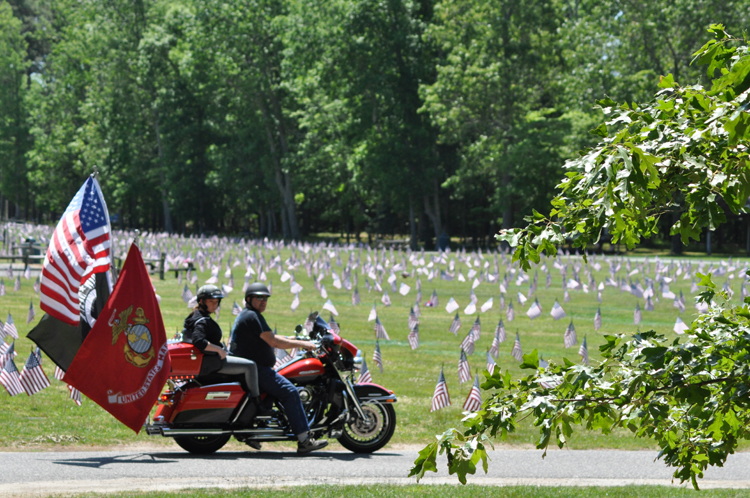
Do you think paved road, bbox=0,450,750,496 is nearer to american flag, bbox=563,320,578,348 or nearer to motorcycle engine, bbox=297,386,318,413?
motorcycle engine, bbox=297,386,318,413

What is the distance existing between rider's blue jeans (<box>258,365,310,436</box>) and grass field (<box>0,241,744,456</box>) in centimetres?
183

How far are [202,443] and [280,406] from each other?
2.83 ft

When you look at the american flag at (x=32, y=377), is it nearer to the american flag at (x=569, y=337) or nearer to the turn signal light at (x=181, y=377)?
the turn signal light at (x=181, y=377)

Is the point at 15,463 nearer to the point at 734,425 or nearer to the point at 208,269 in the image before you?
the point at 734,425

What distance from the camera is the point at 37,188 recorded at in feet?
314

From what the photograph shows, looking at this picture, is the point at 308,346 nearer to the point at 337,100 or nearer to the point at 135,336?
the point at 135,336

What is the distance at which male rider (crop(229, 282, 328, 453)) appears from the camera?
8539 millimetres

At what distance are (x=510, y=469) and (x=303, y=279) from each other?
24821 millimetres

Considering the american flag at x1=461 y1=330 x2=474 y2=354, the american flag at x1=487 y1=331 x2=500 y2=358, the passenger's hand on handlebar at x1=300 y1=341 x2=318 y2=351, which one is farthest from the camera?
the american flag at x1=461 y1=330 x2=474 y2=354

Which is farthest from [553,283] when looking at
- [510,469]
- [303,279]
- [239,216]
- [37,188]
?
[37,188]

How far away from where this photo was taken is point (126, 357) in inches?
324

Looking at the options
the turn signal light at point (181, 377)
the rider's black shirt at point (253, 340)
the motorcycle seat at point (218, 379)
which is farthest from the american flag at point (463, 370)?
the turn signal light at point (181, 377)

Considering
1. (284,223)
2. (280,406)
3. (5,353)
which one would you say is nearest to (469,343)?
(280,406)

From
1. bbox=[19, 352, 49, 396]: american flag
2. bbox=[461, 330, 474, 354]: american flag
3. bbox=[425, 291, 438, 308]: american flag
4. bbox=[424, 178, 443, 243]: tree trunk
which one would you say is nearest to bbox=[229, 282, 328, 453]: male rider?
bbox=[19, 352, 49, 396]: american flag
